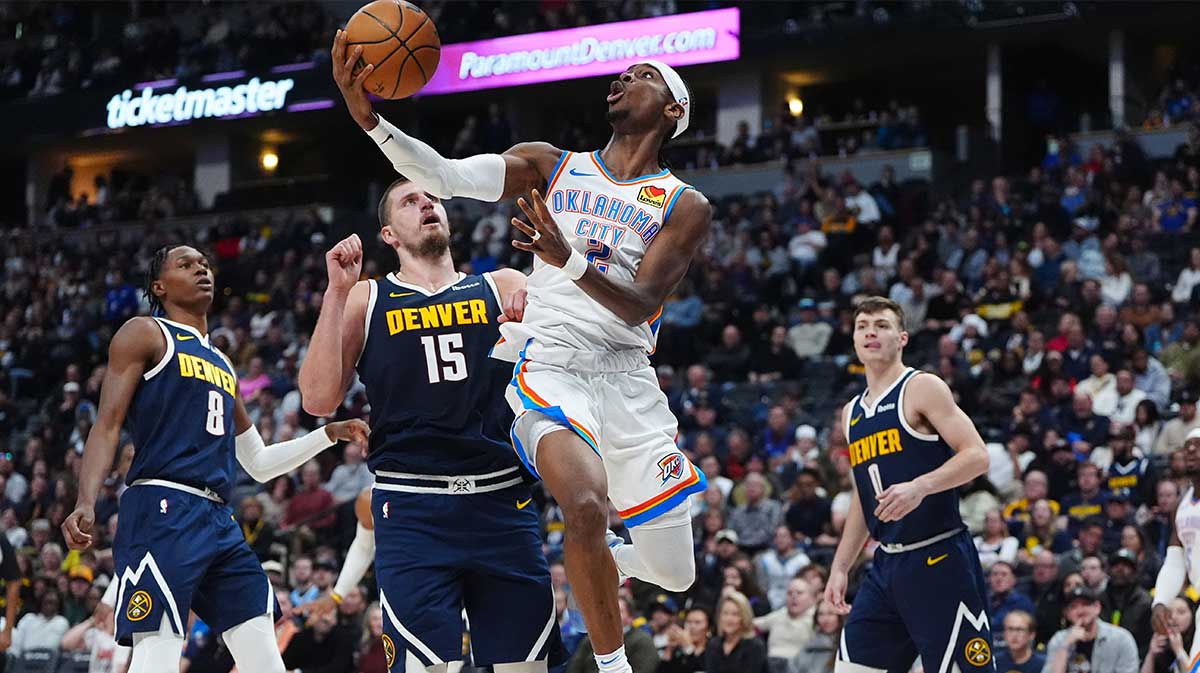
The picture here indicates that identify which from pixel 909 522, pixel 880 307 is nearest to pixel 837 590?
pixel 909 522

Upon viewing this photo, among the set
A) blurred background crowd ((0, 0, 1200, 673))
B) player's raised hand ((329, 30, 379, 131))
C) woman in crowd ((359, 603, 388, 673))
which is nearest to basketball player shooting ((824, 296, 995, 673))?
blurred background crowd ((0, 0, 1200, 673))

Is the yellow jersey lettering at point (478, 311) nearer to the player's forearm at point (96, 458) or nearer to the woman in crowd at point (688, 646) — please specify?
the player's forearm at point (96, 458)

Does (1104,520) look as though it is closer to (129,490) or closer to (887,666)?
(887,666)

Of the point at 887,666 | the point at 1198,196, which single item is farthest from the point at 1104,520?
the point at 1198,196

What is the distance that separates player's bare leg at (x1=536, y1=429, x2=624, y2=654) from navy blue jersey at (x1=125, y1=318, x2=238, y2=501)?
189 cm

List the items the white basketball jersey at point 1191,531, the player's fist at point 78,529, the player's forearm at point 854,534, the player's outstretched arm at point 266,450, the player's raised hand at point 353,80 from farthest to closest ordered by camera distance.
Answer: the player's forearm at point 854,534 < the white basketball jersey at point 1191,531 < the player's outstretched arm at point 266,450 < the player's fist at point 78,529 < the player's raised hand at point 353,80

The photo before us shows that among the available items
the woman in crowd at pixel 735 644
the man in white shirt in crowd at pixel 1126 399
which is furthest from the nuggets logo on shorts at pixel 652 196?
the man in white shirt in crowd at pixel 1126 399

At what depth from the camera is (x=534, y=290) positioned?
17.7 ft

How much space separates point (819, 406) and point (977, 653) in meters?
8.77

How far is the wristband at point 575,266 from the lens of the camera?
477 centimetres

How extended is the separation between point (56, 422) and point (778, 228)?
33.7 ft

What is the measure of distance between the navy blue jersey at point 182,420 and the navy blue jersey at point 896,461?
2953 millimetres

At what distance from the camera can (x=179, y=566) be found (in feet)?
19.4

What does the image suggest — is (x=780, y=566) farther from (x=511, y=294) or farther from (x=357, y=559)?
(x=511, y=294)
